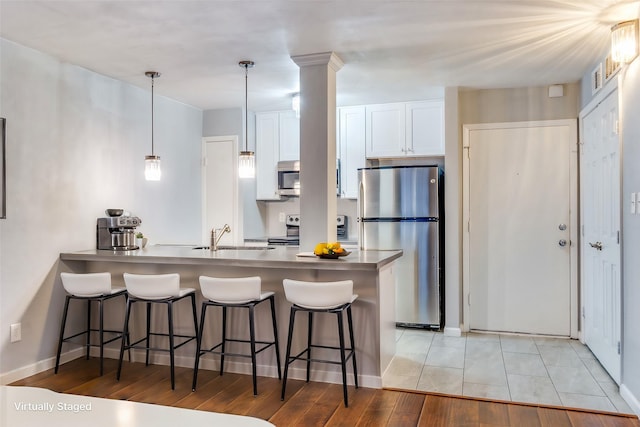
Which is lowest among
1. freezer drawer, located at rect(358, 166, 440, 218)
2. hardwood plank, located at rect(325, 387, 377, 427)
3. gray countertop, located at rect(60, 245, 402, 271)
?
hardwood plank, located at rect(325, 387, 377, 427)

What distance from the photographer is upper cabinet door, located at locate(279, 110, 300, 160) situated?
548cm

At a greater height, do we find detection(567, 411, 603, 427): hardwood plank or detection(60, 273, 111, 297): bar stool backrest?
detection(60, 273, 111, 297): bar stool backrest

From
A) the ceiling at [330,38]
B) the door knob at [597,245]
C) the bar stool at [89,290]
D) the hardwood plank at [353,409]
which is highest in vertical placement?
the ceiling at [330,38]

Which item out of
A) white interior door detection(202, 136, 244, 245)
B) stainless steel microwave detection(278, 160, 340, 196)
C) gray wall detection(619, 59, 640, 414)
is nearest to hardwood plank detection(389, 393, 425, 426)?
gray wall detection(619, 59, 640, 414)

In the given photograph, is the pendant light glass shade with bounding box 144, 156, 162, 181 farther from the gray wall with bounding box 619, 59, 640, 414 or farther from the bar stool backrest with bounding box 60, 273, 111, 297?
the gray wall with bounding box 619, 59, 640, 414

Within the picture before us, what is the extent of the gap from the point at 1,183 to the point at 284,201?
318cm

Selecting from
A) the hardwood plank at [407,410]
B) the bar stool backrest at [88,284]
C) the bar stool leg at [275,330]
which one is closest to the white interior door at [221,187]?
the bar stool backrest at [88,284]

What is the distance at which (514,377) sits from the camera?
337 cm

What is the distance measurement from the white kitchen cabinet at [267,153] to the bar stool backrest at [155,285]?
2443mm

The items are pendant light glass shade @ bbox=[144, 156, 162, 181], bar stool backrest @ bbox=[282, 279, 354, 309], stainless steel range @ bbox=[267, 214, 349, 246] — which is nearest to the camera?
bar stool backrest @ bbox=[282, 279, 354, 309]

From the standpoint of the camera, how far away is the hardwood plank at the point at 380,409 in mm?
2684

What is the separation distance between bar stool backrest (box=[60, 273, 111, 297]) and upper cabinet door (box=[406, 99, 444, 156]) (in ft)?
10.4

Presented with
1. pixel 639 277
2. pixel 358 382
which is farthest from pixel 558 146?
pixel 358 382

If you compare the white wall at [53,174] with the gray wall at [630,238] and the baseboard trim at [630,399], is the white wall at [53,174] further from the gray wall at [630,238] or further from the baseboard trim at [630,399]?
the baseboard trim at [630,399]
